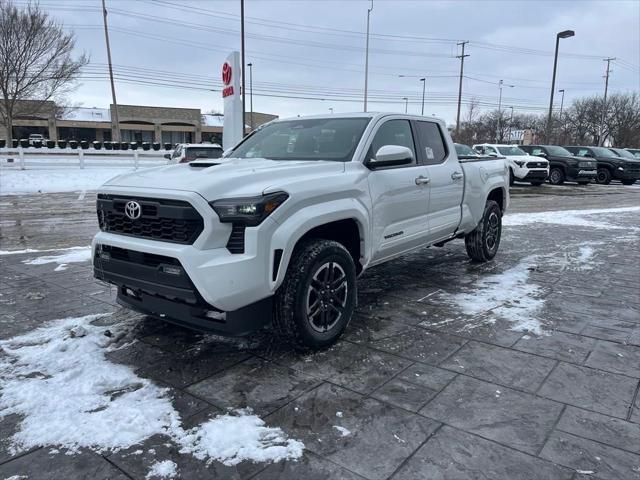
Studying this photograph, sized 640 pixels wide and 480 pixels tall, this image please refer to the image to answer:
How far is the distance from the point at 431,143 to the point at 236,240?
3.16m

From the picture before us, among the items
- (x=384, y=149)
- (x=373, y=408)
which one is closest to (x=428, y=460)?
(x=373, y=408)

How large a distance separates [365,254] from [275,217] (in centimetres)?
120

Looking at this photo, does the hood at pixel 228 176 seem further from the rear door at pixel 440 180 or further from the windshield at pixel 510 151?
the windshield at pixel 510 151

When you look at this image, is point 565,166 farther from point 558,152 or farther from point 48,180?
point 48,180

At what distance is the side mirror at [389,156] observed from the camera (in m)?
4.19

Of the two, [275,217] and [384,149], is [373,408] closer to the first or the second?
[275,217]

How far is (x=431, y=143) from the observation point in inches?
221

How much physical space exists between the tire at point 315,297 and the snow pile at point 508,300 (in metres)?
1.54

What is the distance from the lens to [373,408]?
3.06 m

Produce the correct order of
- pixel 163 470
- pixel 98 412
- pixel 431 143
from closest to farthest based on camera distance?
pixel 163 470 < pixel 98 412 < pixel 431 143

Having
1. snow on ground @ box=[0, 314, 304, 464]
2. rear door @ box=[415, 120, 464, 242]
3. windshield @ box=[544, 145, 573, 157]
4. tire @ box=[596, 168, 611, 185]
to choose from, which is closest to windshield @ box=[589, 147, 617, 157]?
tire @ box=[596, 168, 611, 185]

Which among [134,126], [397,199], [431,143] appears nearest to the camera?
[397,199]

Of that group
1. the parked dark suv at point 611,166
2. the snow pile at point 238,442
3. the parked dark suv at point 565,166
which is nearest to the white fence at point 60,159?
the parked dark suv at point 565,166

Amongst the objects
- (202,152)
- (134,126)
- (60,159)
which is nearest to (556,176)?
(202,152)
